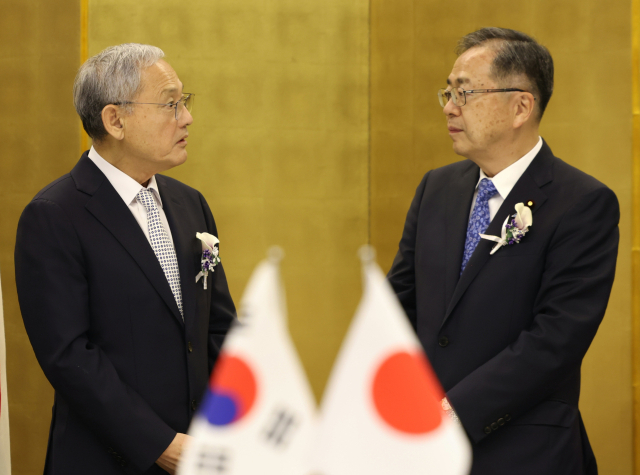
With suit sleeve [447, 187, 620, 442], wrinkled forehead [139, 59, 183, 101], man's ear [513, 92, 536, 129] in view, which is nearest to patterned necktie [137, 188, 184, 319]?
wrinkled forehead [139, 59, 183, 101]

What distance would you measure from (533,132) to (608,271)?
0.55m

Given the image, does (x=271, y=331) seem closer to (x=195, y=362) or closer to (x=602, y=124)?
(x=195, y=362)

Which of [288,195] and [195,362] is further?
[288,195]

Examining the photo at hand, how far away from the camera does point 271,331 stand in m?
0.86

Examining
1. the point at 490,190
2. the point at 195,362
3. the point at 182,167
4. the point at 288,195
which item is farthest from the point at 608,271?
the point at 182,167

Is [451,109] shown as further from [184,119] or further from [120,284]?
[120,284]

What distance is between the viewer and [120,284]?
6.53 feet

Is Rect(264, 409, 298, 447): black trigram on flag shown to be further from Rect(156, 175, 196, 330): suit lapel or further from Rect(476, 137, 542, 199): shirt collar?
Rect(476, 137, 542, 199): shirt collar

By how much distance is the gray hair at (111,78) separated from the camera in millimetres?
2148

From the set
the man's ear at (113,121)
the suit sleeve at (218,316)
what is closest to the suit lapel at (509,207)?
the suit sleeve at (218,316)

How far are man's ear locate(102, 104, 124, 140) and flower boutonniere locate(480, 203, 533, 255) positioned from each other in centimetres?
116

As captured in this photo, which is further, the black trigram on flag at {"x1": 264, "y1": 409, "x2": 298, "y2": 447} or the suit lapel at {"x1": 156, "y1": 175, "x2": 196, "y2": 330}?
the suit lapel at {"x1": 156, "y1": 175, "x2": 196, "y2": 330}

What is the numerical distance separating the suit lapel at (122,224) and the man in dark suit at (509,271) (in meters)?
0.83

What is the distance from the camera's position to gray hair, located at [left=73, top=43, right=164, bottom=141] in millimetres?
2148
